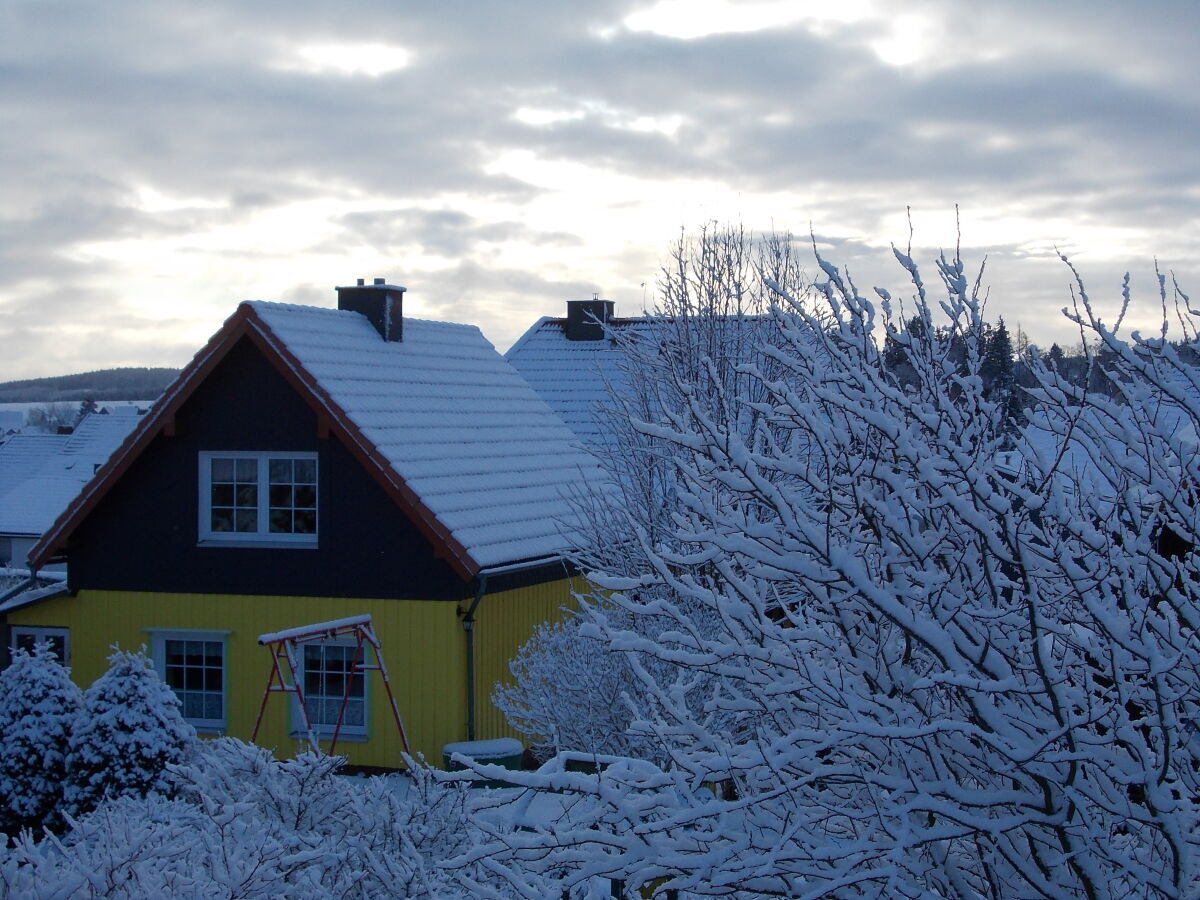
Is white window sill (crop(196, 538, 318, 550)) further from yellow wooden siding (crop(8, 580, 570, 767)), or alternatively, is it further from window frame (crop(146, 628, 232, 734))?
window frame (crop(146, 628, 232, 734))

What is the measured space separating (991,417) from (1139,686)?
114cm

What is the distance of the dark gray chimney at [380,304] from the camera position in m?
17.4

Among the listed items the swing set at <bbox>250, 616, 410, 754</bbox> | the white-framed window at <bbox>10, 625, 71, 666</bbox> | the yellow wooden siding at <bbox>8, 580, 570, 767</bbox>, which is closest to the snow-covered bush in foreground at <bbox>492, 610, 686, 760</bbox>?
the swing set at <bbox>250, 616, 410, 754</bbox>

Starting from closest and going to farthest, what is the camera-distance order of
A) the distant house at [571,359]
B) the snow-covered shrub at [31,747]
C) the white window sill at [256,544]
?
the snow-covered shrub at [31,747]
the white window sill at [256,544]
the distant house at [571,359]

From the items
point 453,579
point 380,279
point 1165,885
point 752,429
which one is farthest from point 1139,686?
point 380,279

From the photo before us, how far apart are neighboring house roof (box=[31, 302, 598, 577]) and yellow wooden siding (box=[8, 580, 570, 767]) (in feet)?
2.61

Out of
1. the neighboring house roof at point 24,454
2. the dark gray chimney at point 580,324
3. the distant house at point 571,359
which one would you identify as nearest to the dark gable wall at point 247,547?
the distant house at point 571,359

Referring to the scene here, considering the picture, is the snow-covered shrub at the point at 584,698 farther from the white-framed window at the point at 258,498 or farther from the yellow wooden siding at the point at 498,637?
the white-framed window at the point at 258,498

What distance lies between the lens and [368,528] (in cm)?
1417

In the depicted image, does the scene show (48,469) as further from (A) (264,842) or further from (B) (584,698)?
(A) (264,842)

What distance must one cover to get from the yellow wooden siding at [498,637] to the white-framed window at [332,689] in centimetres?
131

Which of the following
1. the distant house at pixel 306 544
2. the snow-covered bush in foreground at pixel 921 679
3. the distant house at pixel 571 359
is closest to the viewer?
the snow-covered bush in foreground at pixel 921 679

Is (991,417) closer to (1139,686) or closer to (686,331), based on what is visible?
(1139,686)

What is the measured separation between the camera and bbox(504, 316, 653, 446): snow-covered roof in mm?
22547
